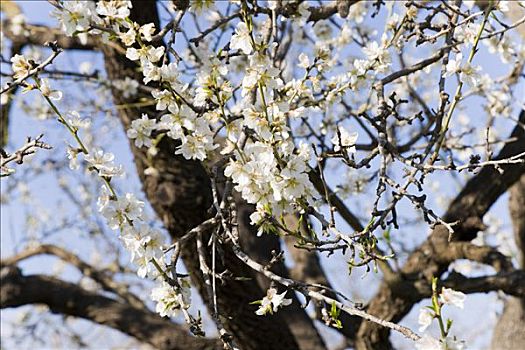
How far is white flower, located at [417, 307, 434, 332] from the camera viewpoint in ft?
3.95

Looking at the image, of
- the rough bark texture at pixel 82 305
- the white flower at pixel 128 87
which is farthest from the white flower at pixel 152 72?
the rough bark texture at pixel 82 305

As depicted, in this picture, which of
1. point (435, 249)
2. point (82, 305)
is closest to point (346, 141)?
point (435, 249)

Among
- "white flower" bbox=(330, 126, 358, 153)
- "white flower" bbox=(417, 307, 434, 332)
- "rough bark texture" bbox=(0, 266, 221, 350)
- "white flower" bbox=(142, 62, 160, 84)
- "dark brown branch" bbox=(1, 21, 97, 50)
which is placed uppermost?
"dark brown branch" bbox=(1, 21, 97, 50)

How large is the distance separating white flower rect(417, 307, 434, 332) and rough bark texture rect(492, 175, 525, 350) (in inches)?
112

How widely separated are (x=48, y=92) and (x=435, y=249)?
205 centimetres

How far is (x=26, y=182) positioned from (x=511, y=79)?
13.2ft

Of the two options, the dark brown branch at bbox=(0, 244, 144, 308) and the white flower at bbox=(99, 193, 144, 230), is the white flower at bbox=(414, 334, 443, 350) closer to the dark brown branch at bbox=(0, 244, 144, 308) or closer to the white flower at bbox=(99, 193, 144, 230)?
the white flower at bbox=(99, 193, 144, 230)

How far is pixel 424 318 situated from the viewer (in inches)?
48.0

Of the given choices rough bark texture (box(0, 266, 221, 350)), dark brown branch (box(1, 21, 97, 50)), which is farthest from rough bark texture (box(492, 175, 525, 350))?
dark brown branch (box(1, 21, 97, 50))

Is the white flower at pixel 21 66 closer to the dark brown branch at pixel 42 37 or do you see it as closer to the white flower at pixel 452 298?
the white flower at pixel 452 298

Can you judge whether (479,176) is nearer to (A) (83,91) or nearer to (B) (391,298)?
(B) (391,298)

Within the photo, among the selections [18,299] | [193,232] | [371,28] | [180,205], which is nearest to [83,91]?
[18,299]

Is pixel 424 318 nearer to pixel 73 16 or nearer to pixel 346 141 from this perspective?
pixel 346 141

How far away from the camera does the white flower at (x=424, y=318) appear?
1203 millimetres
